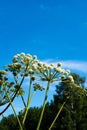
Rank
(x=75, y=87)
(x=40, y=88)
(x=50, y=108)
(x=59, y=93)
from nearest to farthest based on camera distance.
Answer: (x=75, y=87) < (x=40, y=88) < (x=59, y=93) < (x=50, y=108)

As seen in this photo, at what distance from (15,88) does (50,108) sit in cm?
8345

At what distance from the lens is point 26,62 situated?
12141 millimetres

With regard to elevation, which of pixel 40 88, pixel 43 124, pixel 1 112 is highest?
pixel 43 124

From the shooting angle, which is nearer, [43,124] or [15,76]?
[15,76]

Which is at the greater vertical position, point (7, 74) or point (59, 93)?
point (59, 93)

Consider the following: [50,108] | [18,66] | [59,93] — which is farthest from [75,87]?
[50,108]

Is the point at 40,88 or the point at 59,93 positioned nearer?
the point at 40,88

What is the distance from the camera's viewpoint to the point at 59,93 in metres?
89.1

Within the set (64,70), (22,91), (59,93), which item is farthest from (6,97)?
(59,93)

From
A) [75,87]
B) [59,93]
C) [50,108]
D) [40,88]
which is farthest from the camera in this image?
[50,108]

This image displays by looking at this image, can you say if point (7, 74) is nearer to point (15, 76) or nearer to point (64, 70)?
point (15, 76)

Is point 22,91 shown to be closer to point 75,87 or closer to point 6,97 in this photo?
point 6,97

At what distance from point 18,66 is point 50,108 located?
8370cm

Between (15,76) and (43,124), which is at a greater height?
(43,124)
